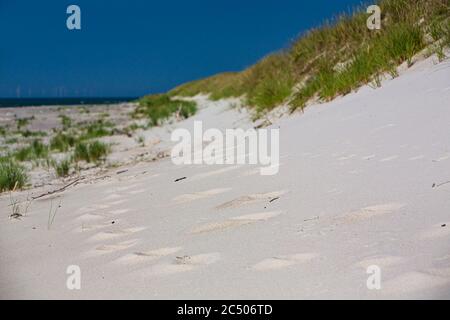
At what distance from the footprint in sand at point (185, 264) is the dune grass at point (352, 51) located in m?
3.35

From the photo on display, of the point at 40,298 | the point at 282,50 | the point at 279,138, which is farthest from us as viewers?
the point at 282,50

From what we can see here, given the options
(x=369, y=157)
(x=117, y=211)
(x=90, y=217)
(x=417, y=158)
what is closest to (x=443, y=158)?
(x=417, y=158)

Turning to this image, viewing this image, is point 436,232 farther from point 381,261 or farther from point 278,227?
point 278,227

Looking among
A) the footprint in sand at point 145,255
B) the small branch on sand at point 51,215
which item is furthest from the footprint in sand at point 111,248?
the small branch on sand at point 51,215

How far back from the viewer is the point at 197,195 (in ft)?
8.86

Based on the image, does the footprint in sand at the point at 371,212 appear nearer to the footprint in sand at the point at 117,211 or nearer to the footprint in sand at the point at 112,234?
the footprint in sand at the point at 112,234

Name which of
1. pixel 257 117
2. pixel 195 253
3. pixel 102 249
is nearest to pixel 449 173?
pixel 195 253

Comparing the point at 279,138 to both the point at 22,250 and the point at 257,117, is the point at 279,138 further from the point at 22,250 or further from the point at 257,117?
the point at 257,117

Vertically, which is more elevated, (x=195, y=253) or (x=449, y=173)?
(x=449, y=173)

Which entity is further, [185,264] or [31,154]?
[31,154]

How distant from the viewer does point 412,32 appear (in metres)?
5.14

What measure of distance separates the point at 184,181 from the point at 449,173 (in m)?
1.69

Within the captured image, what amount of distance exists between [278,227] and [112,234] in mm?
809

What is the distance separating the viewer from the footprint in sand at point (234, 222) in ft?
6.59
